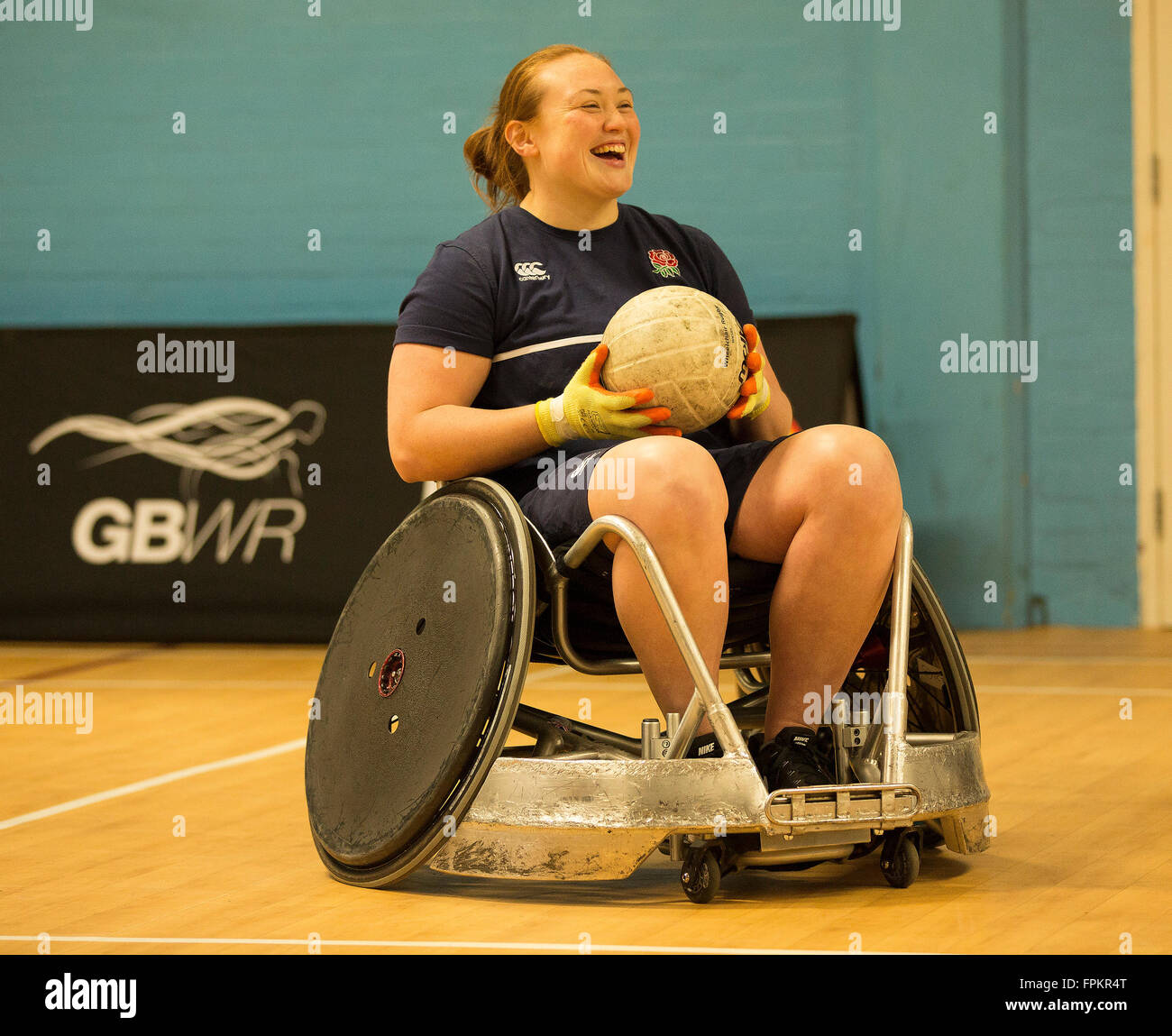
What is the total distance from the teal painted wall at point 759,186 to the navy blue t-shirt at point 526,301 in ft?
13.6

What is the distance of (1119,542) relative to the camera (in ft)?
23.0

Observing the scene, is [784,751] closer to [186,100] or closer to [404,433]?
[404,433]

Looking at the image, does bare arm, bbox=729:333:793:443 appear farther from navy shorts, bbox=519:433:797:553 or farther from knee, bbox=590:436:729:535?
knee, bbox=590:436:729:535

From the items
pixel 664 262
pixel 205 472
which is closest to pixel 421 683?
pixel 664 262

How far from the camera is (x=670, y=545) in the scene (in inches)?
102

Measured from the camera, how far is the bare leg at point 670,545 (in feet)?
8.45

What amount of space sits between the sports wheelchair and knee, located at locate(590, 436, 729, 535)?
0.16ft

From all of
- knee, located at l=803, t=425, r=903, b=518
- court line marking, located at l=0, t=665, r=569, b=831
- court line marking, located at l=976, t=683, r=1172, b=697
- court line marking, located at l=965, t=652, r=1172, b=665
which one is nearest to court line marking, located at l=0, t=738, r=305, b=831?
court line marking, located at l=0, t=665, r=569, b=831

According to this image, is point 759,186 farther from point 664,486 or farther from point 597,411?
point 664,486

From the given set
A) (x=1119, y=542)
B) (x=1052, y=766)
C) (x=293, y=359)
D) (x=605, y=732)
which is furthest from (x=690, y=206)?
(x=605, y=732)

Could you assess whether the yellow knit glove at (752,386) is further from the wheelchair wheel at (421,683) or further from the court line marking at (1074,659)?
the court line marking at (1074,659)

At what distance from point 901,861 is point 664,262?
1177 mm

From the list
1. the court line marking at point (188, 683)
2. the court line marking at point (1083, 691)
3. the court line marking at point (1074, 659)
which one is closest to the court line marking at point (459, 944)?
the court line marking at point (1083, 691)

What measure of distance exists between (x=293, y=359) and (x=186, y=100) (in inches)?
64.0
